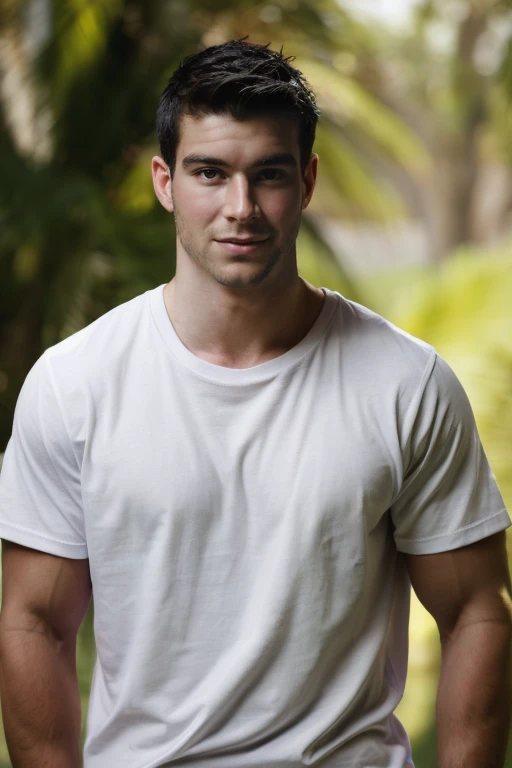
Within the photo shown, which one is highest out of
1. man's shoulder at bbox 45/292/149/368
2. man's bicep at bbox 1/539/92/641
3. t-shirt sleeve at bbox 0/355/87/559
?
man's shoulder at bbox 45/292/149/368

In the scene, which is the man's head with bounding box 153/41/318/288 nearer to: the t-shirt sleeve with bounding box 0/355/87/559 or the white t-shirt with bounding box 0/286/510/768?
the white t-shirt with bounding box 0/286/510/768

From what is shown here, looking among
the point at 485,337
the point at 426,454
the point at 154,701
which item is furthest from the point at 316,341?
the point at 485,337

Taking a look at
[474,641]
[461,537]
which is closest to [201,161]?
[461,537]

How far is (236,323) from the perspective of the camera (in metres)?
1.40

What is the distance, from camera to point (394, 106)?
11.3 m

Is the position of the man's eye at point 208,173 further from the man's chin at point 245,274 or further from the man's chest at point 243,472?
the man's chest at point 243,472

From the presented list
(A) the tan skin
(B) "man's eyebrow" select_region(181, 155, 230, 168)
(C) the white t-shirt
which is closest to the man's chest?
(C) the white t-shirt

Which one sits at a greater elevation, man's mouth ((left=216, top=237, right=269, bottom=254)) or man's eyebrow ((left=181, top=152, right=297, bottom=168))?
man's eyebrow ((left=181, top=152, right=297, bottom=168))

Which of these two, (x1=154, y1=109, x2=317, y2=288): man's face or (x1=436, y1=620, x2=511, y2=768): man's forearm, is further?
(x1=436, y1=620, x2=511, y2=768): man's forearm

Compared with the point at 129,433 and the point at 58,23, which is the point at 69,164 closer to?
the point at 58,23

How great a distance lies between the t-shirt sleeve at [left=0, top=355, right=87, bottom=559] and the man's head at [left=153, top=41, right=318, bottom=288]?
0.28 meters

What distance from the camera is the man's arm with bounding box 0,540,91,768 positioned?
1411 millimetres

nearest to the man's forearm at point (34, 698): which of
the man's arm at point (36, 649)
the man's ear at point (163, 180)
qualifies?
the man's arm at point (36, 649)

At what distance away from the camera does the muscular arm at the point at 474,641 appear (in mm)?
1405
